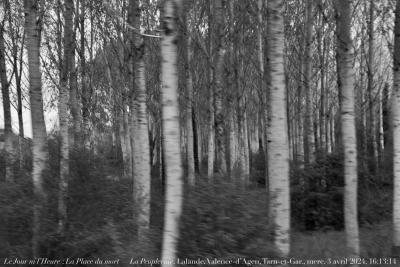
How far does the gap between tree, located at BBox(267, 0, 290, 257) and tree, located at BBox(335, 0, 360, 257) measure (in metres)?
1.50

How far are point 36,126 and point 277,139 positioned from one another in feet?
14.5

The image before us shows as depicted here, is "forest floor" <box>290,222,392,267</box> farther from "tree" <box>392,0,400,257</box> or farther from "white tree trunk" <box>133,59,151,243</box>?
"white tree trunk" <box>133,59,151,243</box>

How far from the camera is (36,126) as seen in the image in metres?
8.14

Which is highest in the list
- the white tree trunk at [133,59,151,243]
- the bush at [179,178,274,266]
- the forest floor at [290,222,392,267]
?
the white tree trunk at [133,59,151,243]

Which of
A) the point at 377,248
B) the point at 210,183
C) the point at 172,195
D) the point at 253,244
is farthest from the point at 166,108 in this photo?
the point at 377,248

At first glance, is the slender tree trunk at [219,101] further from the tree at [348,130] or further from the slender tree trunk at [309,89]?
the tree at [348,130]

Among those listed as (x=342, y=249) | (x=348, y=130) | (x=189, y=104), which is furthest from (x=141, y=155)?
(x=189, y=104)

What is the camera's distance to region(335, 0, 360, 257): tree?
24.1 feet

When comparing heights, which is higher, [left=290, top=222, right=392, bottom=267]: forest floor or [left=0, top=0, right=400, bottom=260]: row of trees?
[left=0, top=0, right=400, bottom=260]: row of trees

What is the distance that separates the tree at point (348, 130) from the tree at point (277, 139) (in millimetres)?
1496

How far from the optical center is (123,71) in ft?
62.6

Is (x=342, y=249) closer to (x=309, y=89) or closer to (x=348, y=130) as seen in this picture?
(x=348, y=130)

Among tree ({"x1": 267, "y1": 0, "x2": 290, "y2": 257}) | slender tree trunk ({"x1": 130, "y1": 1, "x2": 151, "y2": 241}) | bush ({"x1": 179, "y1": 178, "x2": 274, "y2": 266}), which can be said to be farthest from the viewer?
slender tree trunk ({"x1": 130, "y1": 1, "x2": 151, "y2": 241})

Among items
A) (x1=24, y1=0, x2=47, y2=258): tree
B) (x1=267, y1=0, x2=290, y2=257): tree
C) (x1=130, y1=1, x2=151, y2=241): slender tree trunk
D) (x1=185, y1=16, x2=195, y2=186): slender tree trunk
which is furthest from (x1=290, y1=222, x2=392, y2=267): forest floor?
(x1=185, y1=16, x2=195, y2=186): slender tree trunk
